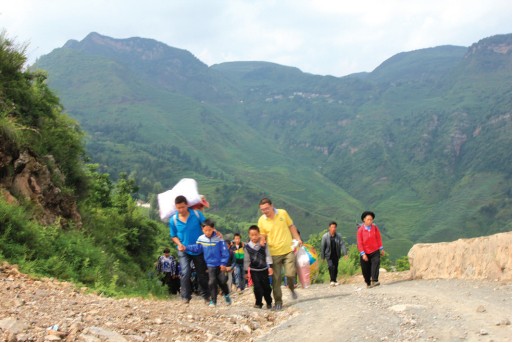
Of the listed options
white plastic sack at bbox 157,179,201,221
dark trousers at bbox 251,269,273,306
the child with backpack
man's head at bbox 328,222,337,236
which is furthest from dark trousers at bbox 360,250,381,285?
the child with backpack

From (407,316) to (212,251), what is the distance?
3269mm

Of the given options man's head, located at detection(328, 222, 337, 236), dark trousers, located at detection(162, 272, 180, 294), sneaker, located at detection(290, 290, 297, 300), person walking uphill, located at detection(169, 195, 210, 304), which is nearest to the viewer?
person walking uphill, located at detection(169, 195, 210, 304)

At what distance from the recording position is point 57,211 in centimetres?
1243

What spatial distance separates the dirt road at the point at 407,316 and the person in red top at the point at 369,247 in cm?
126

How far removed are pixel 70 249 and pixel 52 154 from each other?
440cm

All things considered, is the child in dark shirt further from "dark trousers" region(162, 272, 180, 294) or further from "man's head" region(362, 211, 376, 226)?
"dark trousers" region(162, 272, 180, 294)

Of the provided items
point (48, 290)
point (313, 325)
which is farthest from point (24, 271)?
point (313, 325)

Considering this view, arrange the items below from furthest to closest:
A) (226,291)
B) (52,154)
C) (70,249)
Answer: (52,154) → (70,249) → (226,291)

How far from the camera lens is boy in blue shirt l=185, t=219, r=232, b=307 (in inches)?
360

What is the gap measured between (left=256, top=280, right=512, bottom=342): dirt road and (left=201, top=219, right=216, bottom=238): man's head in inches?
71.8

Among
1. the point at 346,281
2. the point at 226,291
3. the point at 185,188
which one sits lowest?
the point at 346,281

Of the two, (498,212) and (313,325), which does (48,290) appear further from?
(498,212)

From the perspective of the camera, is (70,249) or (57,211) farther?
(57,211)

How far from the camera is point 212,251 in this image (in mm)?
9180
